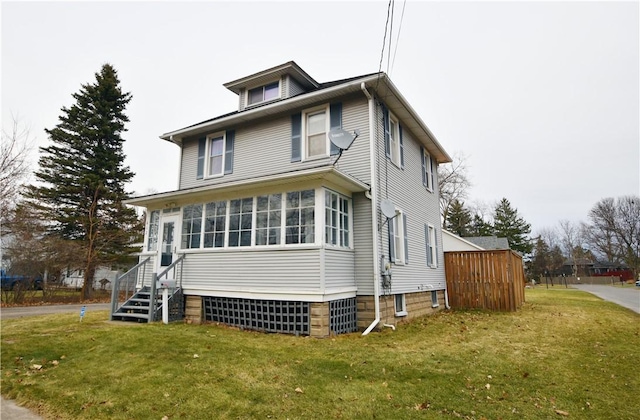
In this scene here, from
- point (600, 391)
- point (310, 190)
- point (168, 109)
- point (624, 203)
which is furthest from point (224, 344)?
point (624, 203)

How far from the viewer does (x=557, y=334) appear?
316 inches

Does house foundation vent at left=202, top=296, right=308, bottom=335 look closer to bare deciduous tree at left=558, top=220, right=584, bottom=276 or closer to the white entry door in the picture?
the white entry door

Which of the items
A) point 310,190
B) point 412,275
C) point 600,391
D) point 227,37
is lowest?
point 600,391

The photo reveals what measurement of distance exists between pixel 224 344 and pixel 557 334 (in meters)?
7.65

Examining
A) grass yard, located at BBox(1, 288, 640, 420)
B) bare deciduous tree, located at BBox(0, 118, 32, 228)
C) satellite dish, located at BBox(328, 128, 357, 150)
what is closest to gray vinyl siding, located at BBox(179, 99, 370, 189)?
satellite dish, located at BBox(328, 128, 357, 150)

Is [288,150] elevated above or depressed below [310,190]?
above

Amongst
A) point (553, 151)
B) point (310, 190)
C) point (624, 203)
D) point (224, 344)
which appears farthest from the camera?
point (624, 203)

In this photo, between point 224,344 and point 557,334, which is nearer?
point 224,344

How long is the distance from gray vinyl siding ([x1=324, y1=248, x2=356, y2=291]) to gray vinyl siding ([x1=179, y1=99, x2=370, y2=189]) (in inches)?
85.4

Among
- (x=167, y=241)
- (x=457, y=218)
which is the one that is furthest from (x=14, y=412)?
(x=457, y=218)

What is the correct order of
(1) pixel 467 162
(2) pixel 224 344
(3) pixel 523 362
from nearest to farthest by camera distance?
(3) pixel 523 362 < (2) pixel 224 344 < (1) pixel 467 162

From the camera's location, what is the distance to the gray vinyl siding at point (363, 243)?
870 centimetres

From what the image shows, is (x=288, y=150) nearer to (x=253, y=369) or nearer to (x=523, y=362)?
(x=253, y=369)

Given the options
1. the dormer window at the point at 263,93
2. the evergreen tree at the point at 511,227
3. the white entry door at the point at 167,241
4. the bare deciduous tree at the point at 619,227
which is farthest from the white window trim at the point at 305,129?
the bare deciduous tree at the point at 619,227
